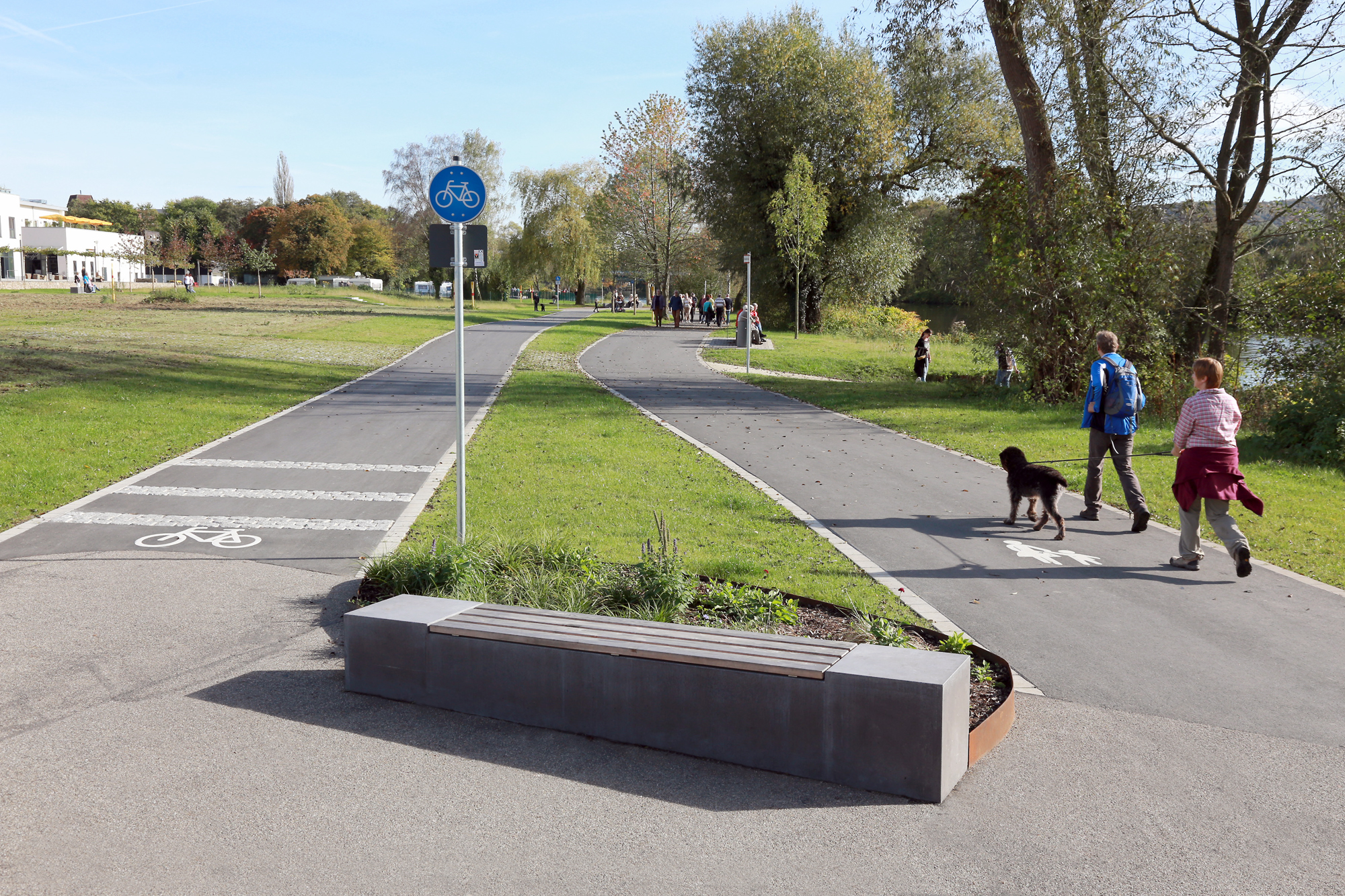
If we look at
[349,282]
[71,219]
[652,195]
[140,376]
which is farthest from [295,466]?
[71,219]

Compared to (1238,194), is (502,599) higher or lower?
lower

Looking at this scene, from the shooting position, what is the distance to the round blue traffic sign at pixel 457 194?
7.89 meters

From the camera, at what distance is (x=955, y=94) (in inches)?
1515

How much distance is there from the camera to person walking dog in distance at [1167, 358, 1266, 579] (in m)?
7.91

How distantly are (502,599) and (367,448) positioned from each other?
328 inches

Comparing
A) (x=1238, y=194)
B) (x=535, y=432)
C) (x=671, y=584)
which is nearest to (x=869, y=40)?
(x=1238, y=194)

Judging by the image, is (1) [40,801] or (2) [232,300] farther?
(2) [232,300]

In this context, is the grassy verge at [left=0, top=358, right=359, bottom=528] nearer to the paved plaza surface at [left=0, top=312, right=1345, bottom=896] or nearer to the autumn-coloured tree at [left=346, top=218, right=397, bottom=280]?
the paved plaza surface at [left=0, top=312, right=1345, bottom=896]

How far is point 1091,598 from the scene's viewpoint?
7391 millimetres

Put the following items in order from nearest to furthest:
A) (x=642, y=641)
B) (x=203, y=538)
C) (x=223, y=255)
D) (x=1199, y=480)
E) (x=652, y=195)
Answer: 1. (x=642, y=641)
2. (x=1199, y=480)
3. (x=203, y=538)
4. (x=652, y=195)
5. (x=223, y=255)

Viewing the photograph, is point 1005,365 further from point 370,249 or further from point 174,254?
point 370,249

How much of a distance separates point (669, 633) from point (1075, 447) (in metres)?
11.3

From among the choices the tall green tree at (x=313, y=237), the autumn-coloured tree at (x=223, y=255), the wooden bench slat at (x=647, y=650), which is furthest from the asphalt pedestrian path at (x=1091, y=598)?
the tall green tree at (x=313, y=237)

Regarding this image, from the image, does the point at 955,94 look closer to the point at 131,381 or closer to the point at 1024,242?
the point at 1024,242
